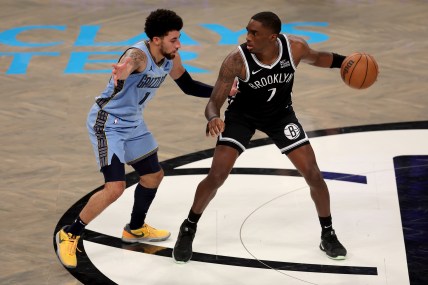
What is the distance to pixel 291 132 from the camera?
7.36 metres

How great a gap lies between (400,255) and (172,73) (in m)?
2.18

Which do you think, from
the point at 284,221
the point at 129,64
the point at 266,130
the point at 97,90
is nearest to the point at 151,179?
the point at 266,130

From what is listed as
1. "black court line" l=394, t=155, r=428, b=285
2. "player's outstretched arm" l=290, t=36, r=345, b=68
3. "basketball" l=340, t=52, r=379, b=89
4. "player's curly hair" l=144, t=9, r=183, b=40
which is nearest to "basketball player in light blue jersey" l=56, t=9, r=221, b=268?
"player's curly hair" l=144, t=9, r=183, b=40

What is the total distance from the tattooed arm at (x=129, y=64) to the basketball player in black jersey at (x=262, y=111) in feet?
1.85

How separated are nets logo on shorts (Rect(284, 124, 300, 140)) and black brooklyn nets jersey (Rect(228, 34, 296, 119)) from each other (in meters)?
0.16

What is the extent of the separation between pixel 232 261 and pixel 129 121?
4.19 feet

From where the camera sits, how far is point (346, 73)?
7.75 meters

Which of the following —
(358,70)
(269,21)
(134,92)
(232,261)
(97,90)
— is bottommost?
(232,261)

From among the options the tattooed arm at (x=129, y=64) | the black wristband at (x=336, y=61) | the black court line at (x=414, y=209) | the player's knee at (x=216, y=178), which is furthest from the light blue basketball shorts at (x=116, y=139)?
the black court line at (x=414, y=209)

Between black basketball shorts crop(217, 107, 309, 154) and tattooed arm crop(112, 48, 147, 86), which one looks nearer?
tattooed arm crop(112, 48, 147, 86)

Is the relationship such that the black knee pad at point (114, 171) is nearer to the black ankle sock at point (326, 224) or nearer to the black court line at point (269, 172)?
the black ankle sock at point (326, 224)

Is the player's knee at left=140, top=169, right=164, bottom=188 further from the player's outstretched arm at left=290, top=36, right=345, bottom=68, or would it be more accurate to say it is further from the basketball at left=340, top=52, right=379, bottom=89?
the basketball at left=340, top=52, right=379, bottom=89

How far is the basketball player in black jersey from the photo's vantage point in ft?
23.6

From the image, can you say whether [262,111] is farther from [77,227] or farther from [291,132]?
[77,227]
